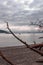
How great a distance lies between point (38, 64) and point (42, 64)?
0.57 m

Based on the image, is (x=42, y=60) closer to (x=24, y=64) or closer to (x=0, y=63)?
(x=24, y=64)

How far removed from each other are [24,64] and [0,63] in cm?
350

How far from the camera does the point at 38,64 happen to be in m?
14.9

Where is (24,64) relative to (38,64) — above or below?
below

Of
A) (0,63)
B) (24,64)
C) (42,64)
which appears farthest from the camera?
(0,63)

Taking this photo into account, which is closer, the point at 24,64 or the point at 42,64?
the point at 42,64

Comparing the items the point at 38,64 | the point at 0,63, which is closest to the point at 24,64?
the point at 0,63

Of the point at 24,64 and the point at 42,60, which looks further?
the point at 24,64

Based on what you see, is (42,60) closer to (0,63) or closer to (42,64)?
(42,64)

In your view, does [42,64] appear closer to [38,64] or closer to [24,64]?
[38,64]

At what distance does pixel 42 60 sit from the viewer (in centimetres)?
1453

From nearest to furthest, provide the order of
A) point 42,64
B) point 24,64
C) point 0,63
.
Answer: point 42,64 < point 24,64 < point 0,63

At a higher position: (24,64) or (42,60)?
(42,60)

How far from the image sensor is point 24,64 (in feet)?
65.0
